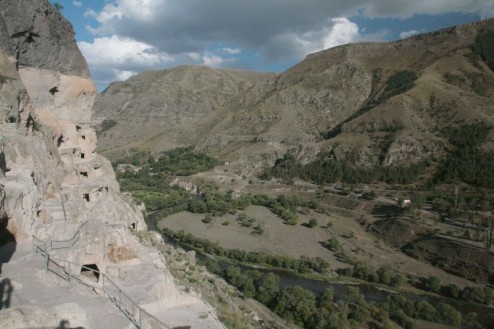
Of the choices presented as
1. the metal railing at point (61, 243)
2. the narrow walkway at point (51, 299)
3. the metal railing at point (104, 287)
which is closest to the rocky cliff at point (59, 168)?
the metal railing at point (61, 243)

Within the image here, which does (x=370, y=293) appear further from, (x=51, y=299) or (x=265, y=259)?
(x=51, y=299)

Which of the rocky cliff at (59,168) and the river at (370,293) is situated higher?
the rocky cliff at (59,168)

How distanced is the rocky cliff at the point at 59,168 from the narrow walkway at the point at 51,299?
4.90 ft

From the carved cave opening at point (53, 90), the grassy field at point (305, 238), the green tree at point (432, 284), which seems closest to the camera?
the carved cave opening at point (53, 90)

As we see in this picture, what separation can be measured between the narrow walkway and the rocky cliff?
1.49m

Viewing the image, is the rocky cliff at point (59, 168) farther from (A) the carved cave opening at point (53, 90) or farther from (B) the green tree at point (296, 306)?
(B) the green tree at point (296, 306)

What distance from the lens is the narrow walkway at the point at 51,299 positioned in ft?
36.8

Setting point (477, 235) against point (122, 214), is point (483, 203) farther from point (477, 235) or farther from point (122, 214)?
point (122, 214)

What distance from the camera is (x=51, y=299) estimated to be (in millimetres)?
12836

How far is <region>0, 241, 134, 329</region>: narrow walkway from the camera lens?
36.8 feet

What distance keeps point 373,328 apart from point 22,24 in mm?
43858

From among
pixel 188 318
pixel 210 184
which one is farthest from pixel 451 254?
pixel 210 184

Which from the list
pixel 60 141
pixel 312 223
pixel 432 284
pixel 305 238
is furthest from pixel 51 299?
pixel 312 223

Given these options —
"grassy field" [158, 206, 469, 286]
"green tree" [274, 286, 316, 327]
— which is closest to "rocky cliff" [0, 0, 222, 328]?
"green tree" [274, 286, 316, 327]
